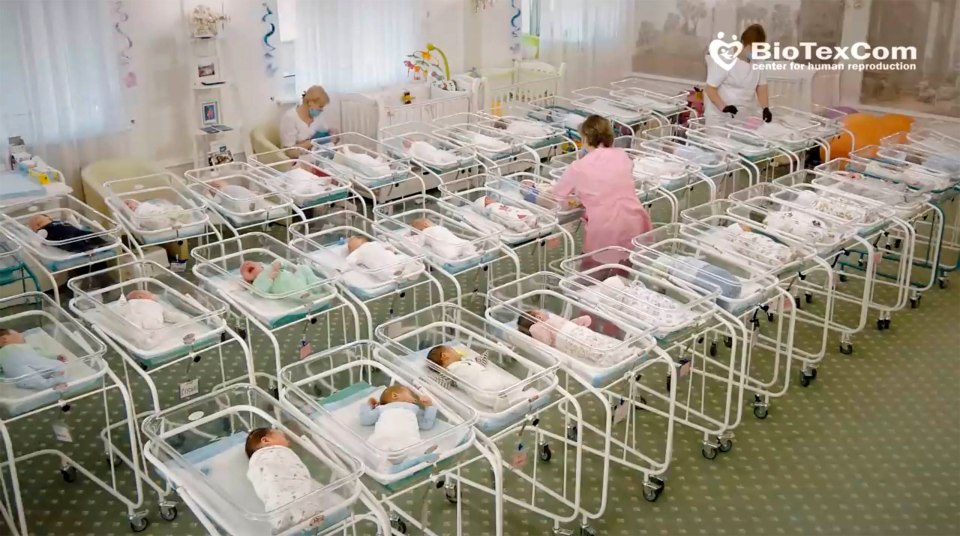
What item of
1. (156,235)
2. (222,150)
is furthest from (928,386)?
(222,150)

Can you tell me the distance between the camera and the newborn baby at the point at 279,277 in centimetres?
406

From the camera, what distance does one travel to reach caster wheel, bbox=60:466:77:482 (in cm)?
391

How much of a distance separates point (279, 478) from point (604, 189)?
2.75 meters

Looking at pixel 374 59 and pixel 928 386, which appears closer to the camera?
pixel 928 386

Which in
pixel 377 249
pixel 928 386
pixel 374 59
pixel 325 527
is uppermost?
pixel 374 59

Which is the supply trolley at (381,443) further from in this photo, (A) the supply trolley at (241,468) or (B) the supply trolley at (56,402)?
(B) the supply trolley at (56,402)

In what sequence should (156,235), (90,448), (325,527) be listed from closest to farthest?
(325,527), (90,448), (156,235)

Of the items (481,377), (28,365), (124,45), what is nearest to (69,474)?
(28,365)

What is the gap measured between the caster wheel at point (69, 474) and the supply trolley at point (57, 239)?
833 mm

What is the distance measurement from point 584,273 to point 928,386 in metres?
1.95

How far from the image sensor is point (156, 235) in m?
4.79

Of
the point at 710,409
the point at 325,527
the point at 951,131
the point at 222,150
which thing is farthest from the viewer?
the point at 951,131

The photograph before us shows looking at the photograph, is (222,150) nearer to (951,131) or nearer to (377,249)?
(377,249)

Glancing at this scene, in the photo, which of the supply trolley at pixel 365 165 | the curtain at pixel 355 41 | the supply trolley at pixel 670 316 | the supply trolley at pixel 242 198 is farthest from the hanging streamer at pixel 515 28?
Answer: the supply trolley at pixel 670 316
